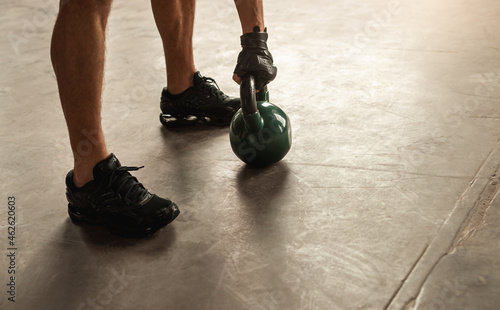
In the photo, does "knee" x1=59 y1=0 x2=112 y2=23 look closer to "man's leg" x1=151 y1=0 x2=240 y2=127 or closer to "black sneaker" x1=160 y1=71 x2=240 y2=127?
"man's leg" x1=151 y1=0 x2=240 y2=127

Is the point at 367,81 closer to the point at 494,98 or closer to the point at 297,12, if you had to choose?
the point at 494,98

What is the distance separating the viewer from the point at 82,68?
6.33 feet

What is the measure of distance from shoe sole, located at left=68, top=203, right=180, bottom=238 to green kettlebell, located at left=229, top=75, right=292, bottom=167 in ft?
1.20

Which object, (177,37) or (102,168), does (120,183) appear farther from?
(177,37)

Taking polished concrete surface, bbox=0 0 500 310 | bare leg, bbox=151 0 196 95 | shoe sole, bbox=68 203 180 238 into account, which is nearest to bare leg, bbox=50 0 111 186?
shoe sole, bbox=68 203 180 238

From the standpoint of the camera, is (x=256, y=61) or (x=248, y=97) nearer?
(x=248, y=97)

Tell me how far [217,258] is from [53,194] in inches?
30.4

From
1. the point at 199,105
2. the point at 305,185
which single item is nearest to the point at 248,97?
the point at 305,185

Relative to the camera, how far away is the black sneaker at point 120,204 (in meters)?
1.96

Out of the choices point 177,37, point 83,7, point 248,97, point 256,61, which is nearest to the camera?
point 83,7

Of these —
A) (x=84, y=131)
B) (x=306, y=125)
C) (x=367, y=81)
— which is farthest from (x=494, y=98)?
(x=84, y=131)

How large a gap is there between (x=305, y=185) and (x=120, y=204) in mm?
627

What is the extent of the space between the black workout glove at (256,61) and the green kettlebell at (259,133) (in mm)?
64

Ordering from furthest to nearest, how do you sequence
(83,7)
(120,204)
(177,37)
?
(177,37) → (120,204) → (83,7)
